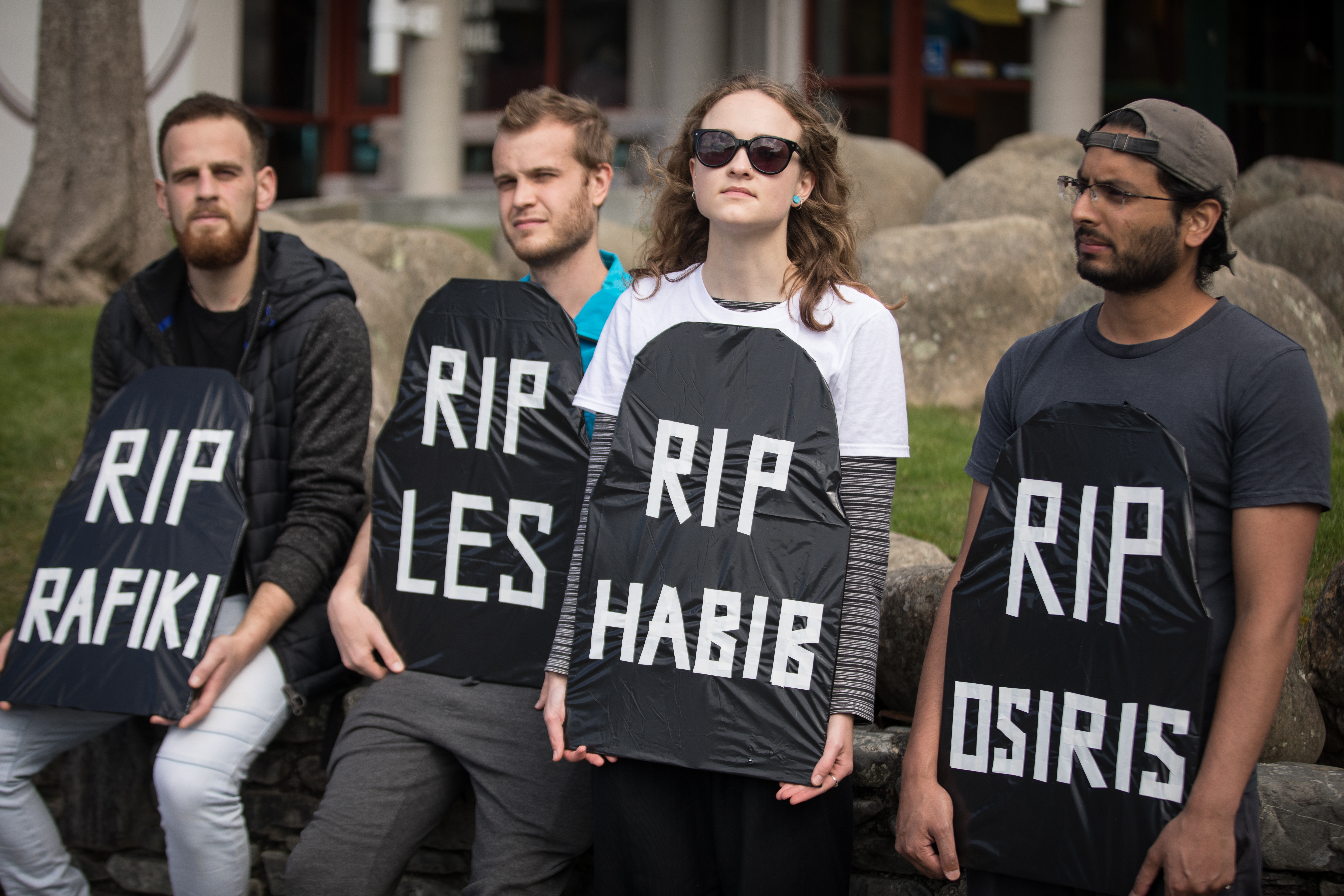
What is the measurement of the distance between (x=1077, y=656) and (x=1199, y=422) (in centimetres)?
46

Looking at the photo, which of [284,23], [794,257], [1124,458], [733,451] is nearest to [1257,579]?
[1124,458]

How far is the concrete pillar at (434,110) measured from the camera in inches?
590

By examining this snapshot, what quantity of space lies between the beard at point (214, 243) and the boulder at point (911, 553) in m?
2.11

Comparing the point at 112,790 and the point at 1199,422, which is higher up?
the point at 1199,422

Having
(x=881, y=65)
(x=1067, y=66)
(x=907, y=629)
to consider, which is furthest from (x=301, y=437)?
(x=881, y=65)

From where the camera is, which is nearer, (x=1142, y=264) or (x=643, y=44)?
(x=1142, y=264)

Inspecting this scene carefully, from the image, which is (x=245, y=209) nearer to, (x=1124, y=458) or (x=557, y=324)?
(x=557, y=324)

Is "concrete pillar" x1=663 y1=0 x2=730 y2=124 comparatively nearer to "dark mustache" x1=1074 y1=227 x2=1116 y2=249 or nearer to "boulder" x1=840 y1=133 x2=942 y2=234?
"boulder" x1=840 y1=133 x2=942 y2=234

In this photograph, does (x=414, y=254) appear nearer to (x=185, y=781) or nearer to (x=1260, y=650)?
(x=185, y=781)

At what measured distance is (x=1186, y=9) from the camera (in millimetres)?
16234

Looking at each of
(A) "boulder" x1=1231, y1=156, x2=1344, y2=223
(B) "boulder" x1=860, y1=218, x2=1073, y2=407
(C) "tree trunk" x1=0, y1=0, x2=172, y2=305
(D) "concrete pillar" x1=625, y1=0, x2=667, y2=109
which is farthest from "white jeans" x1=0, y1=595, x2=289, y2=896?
(D) "concrete pillar" x1=625, y1=0, x2=667, y2=109

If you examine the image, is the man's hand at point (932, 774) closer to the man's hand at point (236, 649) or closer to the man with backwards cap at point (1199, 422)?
the man with backwards cap at point (1199, 422)

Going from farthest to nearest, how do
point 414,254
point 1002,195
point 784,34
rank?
point 784,34 → point 414,254 → point 1002,195

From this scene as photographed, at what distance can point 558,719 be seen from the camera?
2426 millimetres
